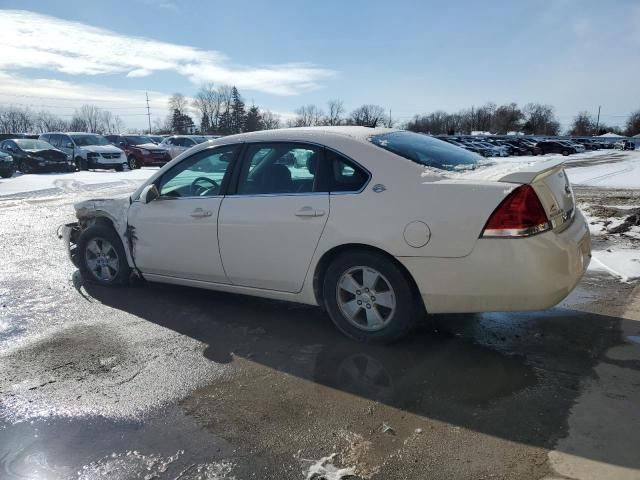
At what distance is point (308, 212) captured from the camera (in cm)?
391

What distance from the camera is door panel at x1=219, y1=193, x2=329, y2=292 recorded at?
12.9 feet

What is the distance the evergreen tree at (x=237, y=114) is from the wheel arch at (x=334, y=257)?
88077 mm

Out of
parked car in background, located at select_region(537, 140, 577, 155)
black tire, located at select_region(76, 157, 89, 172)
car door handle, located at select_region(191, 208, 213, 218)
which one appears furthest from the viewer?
parked car in background, located at select_region(537, 140, 577, 155)

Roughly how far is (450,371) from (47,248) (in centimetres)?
637

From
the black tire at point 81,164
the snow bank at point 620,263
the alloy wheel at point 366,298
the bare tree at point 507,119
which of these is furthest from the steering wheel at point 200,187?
the bare tree at point 507,119

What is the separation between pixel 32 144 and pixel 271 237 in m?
22.6

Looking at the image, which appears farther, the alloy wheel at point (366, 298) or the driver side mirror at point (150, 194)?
the driver side mirror at point (150, 194)

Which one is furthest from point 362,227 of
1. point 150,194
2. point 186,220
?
point 150,194

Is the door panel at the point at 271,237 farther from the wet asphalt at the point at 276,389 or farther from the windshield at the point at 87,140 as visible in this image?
the windshield at the point at 87,140

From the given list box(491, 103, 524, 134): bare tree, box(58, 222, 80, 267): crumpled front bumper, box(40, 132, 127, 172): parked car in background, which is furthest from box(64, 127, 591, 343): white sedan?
box(491, 103, 524, 134): bare tree

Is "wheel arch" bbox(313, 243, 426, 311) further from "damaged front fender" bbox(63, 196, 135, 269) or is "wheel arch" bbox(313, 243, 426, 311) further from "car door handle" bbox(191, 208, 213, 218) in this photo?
"damaged front fender" bbox(63, 196, 135, 269)

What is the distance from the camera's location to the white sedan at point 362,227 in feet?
10.9

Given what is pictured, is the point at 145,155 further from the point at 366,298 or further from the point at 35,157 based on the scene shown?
the point at 366,298

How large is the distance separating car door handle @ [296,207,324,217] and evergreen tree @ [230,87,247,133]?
8801 cm
